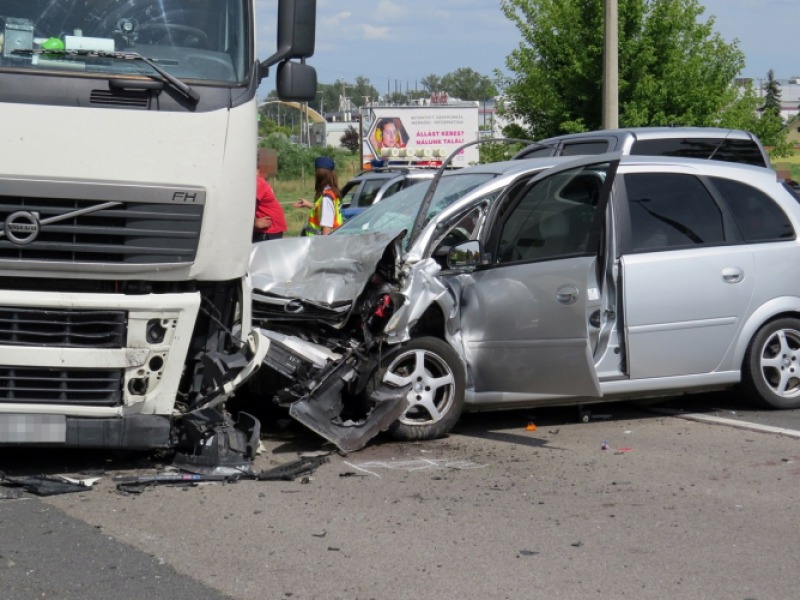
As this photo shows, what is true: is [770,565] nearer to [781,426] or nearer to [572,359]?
[572,359]

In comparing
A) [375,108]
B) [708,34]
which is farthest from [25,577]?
[375,108]

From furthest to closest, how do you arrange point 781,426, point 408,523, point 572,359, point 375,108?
point 375,108, point 781,426, point 572,359, point 408,523

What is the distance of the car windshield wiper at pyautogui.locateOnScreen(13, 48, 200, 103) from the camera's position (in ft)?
20.7

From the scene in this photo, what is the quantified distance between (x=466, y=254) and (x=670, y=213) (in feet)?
5.40

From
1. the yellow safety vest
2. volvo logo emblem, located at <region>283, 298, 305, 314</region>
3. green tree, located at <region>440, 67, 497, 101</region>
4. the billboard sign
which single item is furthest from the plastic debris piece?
green tree, located at <region>440, 67, 497, 101</region>

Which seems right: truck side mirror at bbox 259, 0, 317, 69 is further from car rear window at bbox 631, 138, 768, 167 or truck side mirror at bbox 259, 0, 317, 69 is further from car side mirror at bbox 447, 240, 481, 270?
car rear window at bbox 631, 138, 768, 167

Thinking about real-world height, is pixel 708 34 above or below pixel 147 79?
above

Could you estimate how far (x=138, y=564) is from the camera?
5125mm

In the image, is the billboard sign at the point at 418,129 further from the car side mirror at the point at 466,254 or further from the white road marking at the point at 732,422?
the car side mirror at the point at 466,254

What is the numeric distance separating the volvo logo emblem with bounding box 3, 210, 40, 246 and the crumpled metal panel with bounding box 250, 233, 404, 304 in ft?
6.70

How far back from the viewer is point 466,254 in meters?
7.75

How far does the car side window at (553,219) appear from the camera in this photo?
25.8 feet

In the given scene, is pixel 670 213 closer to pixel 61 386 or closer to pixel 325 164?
pixel 61 386

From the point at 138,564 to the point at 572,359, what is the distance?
3356 mm
